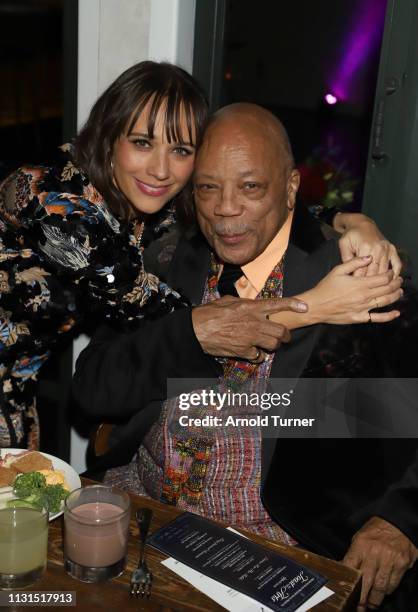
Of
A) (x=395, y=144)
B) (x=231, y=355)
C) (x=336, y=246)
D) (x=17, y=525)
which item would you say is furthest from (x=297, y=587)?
(x=395, y=144)

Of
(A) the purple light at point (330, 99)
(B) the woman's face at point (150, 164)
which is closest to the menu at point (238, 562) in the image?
(B) the woman's face at point (150, 164)

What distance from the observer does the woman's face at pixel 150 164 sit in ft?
7.24

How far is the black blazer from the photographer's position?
203 centimetres

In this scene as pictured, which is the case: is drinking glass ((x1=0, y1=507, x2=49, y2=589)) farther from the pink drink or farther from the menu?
the menu

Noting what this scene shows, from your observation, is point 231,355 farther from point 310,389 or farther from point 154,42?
point 154,42

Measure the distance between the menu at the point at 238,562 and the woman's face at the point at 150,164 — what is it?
1054mm

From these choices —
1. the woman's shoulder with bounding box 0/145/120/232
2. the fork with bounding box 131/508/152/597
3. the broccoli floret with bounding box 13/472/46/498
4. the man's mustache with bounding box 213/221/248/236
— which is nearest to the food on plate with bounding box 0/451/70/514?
the broccoli floret with bounding box 13/472/46/498

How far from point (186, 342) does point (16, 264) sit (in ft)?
2.06

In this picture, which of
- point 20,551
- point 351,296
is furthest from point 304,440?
point 20,551

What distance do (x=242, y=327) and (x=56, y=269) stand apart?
0.63 metres

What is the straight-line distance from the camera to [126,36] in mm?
2832

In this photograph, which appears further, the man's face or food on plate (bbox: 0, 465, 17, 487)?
the man's face

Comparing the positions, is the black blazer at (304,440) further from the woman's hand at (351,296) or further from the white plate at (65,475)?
the white plate at (65,475)

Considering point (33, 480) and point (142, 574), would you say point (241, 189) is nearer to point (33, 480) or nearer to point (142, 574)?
point (33, 480)
